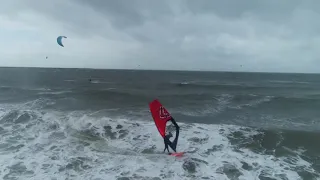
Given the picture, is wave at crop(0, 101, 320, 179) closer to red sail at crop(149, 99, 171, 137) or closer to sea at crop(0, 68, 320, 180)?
sea at crop(0, 68, 320, 180)

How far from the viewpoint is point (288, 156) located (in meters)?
9.93

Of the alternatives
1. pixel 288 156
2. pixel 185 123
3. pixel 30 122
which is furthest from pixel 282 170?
pixel 30 122

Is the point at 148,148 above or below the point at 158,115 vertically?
below

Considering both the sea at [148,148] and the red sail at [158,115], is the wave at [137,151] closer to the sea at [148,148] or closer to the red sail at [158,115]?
the sea at [148,148]

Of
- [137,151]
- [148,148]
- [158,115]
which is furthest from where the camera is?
[148,148]

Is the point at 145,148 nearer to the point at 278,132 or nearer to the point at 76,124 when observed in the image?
the point at 76,124

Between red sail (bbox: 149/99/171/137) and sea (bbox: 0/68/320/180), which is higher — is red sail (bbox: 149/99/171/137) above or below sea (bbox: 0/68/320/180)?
above

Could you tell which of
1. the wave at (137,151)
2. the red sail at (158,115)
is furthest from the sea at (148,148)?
the red sail at (158,115)

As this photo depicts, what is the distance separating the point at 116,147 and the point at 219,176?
491 cm

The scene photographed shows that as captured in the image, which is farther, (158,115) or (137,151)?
(137,151)

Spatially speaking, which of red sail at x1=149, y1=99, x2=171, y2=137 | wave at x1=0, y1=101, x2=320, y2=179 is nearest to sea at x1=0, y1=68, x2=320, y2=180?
wave at x1=0, y1=101, x2=320, y2=179

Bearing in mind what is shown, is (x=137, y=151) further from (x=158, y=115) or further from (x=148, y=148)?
(x=158, y=115)

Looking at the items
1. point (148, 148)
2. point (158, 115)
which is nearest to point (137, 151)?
point (148, 148)

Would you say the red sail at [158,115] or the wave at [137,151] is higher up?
the red sail at [158,115]
